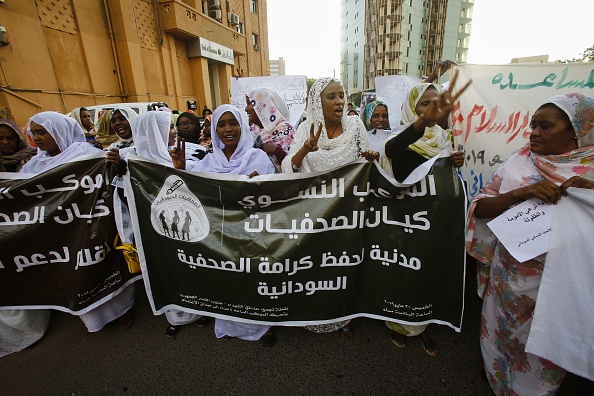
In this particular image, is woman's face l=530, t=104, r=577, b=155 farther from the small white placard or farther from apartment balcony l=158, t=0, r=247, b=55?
apartment balcony l=158, t=0, r=247, b=55

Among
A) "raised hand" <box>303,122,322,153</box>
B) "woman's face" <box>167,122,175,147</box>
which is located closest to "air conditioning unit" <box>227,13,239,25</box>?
"woman's face" <box>167,122,175,147</box>

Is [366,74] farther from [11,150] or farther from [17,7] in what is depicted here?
[11,150]

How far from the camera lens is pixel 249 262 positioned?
2.02 metres

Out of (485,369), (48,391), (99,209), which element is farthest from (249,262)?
(485,369)

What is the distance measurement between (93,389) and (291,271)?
160cm

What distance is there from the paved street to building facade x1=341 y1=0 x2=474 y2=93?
48787mm

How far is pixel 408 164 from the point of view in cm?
211

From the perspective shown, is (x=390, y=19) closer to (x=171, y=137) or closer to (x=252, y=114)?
(x=252, y=114)

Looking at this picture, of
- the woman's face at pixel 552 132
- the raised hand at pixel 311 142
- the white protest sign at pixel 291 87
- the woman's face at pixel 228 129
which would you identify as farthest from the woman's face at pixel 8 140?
the woman's face at pixel 552 132

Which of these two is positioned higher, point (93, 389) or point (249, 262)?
point (249, 262)

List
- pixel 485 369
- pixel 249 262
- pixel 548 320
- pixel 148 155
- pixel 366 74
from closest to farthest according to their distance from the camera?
pixel 548 320 → pixel 485 369 → pixel 249 262 → pixel 148 155 → pixel 366 74

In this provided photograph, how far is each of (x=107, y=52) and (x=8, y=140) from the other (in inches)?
436

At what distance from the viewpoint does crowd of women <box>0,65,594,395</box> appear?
151cm

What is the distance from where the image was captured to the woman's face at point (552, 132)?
1.48m
